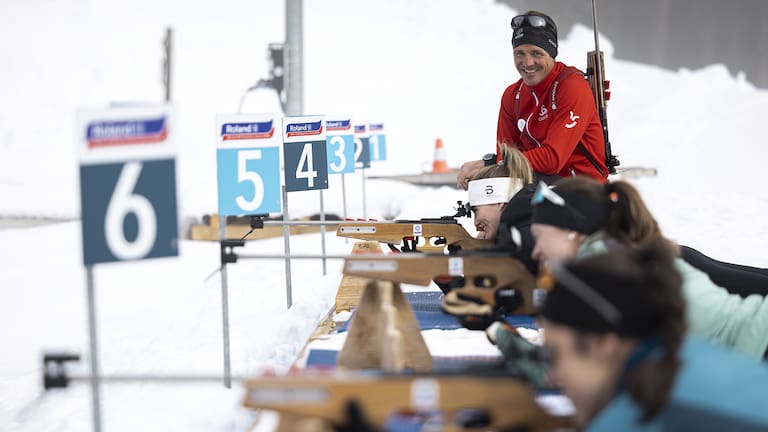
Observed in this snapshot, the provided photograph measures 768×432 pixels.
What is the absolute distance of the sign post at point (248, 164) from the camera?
3949mm

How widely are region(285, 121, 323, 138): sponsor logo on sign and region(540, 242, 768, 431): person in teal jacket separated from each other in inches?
144

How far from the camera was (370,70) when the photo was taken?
1941cm

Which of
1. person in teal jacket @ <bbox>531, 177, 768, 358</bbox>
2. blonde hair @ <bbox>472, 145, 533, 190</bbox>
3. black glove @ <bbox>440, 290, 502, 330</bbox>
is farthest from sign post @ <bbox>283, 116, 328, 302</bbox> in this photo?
person in teal jacket @ <bbox>531, 177, 768, 358</bbox>

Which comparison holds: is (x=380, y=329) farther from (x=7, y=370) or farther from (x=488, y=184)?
(x=7, y=370)

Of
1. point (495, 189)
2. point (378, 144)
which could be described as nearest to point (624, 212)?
point (495, 189)

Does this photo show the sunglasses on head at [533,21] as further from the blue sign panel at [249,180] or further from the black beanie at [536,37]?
the blue sign panel at [249,180]

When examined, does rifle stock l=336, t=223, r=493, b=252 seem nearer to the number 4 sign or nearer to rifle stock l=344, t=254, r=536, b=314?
the number 4 sign

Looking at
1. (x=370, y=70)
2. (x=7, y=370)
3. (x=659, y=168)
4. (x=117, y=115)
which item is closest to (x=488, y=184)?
(x=117, y=115)

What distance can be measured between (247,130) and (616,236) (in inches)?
79.6

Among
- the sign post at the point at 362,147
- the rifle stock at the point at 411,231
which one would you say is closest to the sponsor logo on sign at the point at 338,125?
the sign post at the point at 362,147

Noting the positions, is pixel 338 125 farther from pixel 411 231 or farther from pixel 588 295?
pixel 588 295

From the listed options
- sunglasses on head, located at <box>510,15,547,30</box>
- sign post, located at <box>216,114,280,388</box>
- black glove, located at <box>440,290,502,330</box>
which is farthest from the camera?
sunglasses on head, located at <box>510,15,547,30</box>

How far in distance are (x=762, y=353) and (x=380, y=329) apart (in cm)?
112

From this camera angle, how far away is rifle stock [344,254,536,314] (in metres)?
2.80
